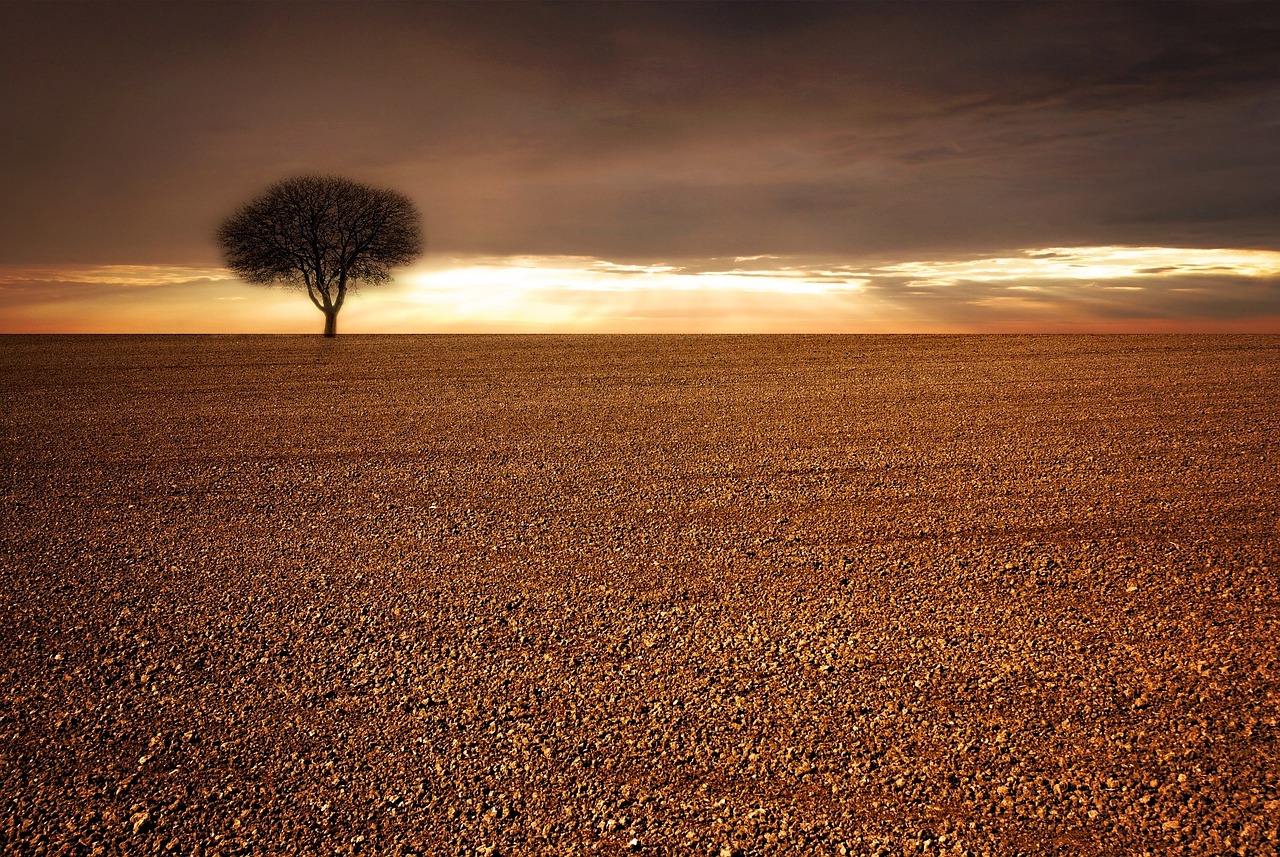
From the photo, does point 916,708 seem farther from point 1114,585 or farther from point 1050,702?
point 1114,585

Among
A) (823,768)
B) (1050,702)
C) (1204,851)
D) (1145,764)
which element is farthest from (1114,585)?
(823,768)

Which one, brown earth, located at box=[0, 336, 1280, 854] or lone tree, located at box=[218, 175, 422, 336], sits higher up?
lone tree, located at box=[218, 175, 422, 336]

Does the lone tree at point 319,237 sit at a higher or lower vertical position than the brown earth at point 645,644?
higher

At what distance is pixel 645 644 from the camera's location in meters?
5.05

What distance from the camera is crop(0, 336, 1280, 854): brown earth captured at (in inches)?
138

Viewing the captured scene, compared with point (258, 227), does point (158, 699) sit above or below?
below

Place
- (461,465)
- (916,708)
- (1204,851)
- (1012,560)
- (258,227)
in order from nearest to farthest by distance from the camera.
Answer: (1204,851) → (916,708) → (1012,560) → (461,465) → (258,227)

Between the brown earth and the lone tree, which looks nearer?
the brown earth

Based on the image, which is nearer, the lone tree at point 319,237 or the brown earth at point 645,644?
the brown earth at point 645,644

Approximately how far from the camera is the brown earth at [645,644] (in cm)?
352

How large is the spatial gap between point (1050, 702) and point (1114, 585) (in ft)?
7.00

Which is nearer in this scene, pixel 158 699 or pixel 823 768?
pixel 823 768

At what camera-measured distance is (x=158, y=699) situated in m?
4.50

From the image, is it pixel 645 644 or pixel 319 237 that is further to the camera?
pixel 319 237
